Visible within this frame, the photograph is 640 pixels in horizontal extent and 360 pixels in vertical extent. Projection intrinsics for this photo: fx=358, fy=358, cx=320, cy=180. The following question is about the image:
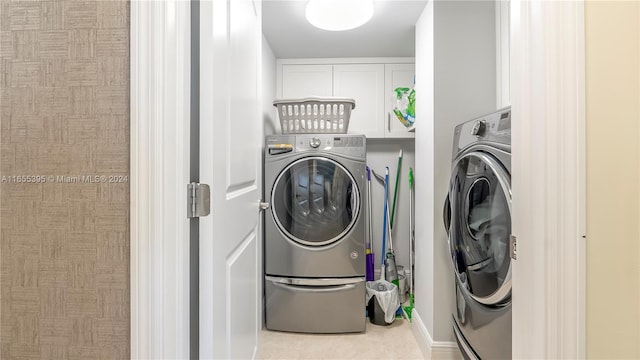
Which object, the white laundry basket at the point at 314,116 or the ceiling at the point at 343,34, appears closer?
the ceiling at the point at 343,34

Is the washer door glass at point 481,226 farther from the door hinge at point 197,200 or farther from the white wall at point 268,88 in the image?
the white wall at point 268,88

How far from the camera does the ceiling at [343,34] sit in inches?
88.2

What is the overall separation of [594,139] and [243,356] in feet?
4.04

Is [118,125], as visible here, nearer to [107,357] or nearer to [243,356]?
[107,357]

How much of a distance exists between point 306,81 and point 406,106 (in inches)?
36.7

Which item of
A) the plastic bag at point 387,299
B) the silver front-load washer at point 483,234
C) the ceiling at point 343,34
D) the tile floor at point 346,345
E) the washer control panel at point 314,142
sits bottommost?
the tile floor at point 346,345

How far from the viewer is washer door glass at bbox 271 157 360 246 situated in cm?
250

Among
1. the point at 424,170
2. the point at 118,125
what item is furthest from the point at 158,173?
the point at 424,170

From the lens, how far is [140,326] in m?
0.74

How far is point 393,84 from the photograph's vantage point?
3.18 m

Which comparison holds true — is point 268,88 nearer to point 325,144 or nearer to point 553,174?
point 325,144

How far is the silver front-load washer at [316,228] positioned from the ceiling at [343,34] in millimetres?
783

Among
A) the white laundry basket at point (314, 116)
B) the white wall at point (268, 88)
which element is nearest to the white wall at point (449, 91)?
the white laundry basket at point (314, 116)

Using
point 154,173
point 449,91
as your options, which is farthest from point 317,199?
point 154,173
